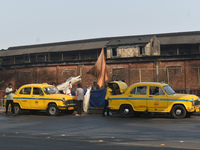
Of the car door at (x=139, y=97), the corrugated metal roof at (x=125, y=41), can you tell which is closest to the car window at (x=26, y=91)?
the car door at (x=139, y=97)

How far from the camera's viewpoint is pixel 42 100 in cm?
1759

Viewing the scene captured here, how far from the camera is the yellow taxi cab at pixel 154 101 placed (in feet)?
48.5

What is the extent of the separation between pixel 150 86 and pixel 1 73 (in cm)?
4083

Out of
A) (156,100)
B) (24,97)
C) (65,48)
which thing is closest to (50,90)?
(24,97)

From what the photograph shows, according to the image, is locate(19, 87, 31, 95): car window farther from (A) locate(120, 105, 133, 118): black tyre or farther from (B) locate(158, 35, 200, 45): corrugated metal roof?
(B) locate(158, 35, 200, 45): corrugated metal roof

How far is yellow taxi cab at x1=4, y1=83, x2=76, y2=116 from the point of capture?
17344 millimetres

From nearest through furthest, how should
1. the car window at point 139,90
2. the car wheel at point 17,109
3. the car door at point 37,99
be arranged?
the car window at point 139,90 → the car door at point 37,99 → the car wheel at point 17,109

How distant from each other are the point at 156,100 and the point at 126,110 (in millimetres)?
1741

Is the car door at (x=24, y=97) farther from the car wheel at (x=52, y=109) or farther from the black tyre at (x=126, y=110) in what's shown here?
the black tyre at (x=126, y=110)

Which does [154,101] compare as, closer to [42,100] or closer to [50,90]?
[50,90]

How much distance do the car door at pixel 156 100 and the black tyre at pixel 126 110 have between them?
101cm

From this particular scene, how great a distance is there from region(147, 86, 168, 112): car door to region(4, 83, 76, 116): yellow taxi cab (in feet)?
16.1

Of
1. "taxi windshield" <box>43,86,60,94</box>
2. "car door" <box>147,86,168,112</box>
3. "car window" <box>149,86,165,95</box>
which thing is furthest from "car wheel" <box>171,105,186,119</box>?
"taxi windshield" <box>43,86,60,94</box>

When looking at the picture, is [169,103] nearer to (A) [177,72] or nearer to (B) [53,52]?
(A) [177,72]
